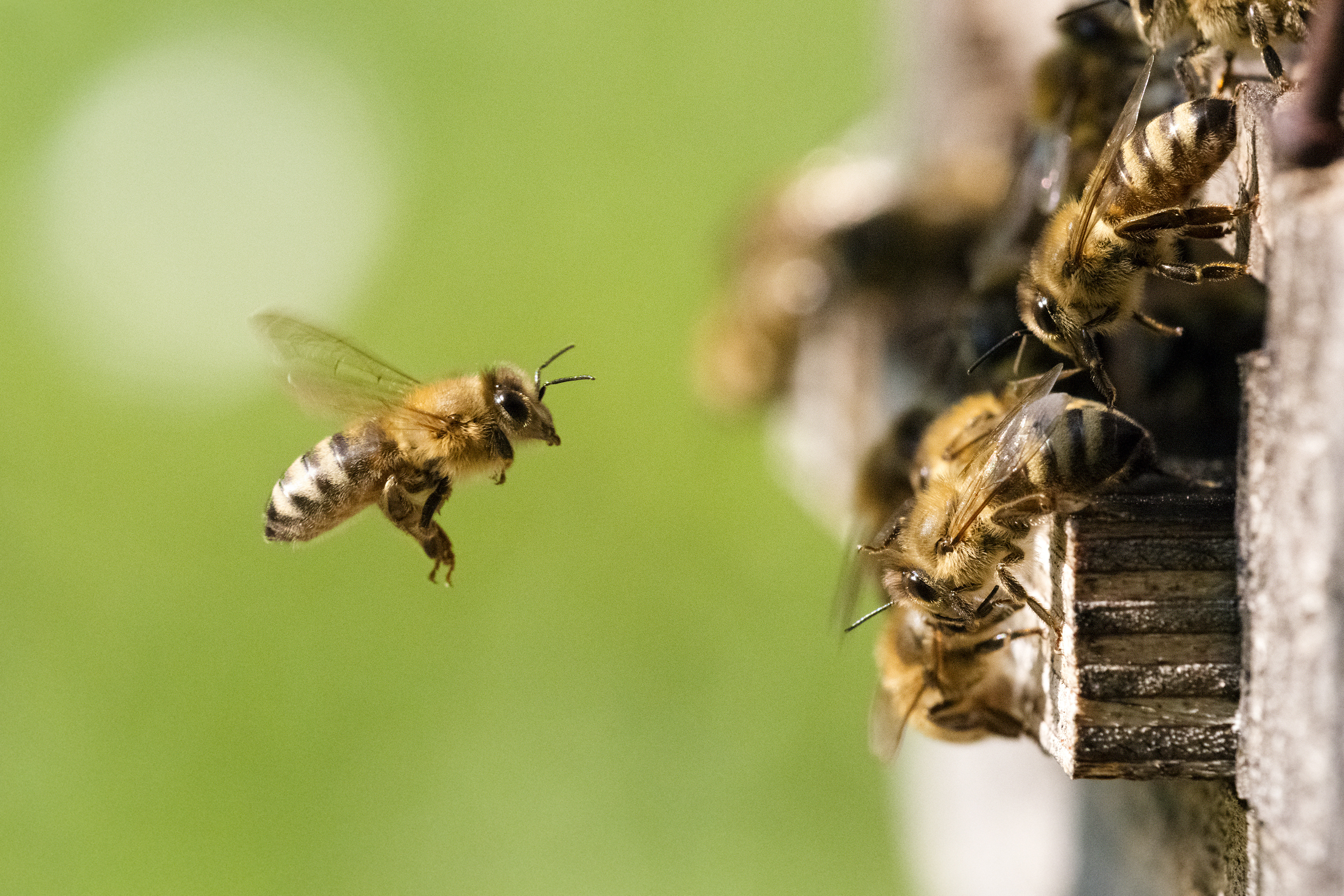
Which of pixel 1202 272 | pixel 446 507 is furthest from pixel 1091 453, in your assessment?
pixel 446 507

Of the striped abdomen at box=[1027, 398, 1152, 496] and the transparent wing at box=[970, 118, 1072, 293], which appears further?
the transparent wing at box=[970, 118, 1072, 293]

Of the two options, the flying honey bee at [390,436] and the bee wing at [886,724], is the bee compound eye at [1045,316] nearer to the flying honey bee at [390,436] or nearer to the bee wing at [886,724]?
the bee wing at [886,724]

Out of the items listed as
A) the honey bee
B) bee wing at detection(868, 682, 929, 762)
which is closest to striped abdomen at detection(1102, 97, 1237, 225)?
the honey bee

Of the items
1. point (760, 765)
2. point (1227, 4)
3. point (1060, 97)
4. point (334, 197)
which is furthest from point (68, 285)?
point (1227, 4)

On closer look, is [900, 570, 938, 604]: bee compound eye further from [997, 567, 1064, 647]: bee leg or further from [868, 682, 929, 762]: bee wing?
[868, 682, 929, 762]: bee wing

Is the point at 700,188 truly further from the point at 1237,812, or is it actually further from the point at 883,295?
the point at 1237,812

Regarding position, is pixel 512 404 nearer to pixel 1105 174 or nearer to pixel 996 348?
pixel 996 348
